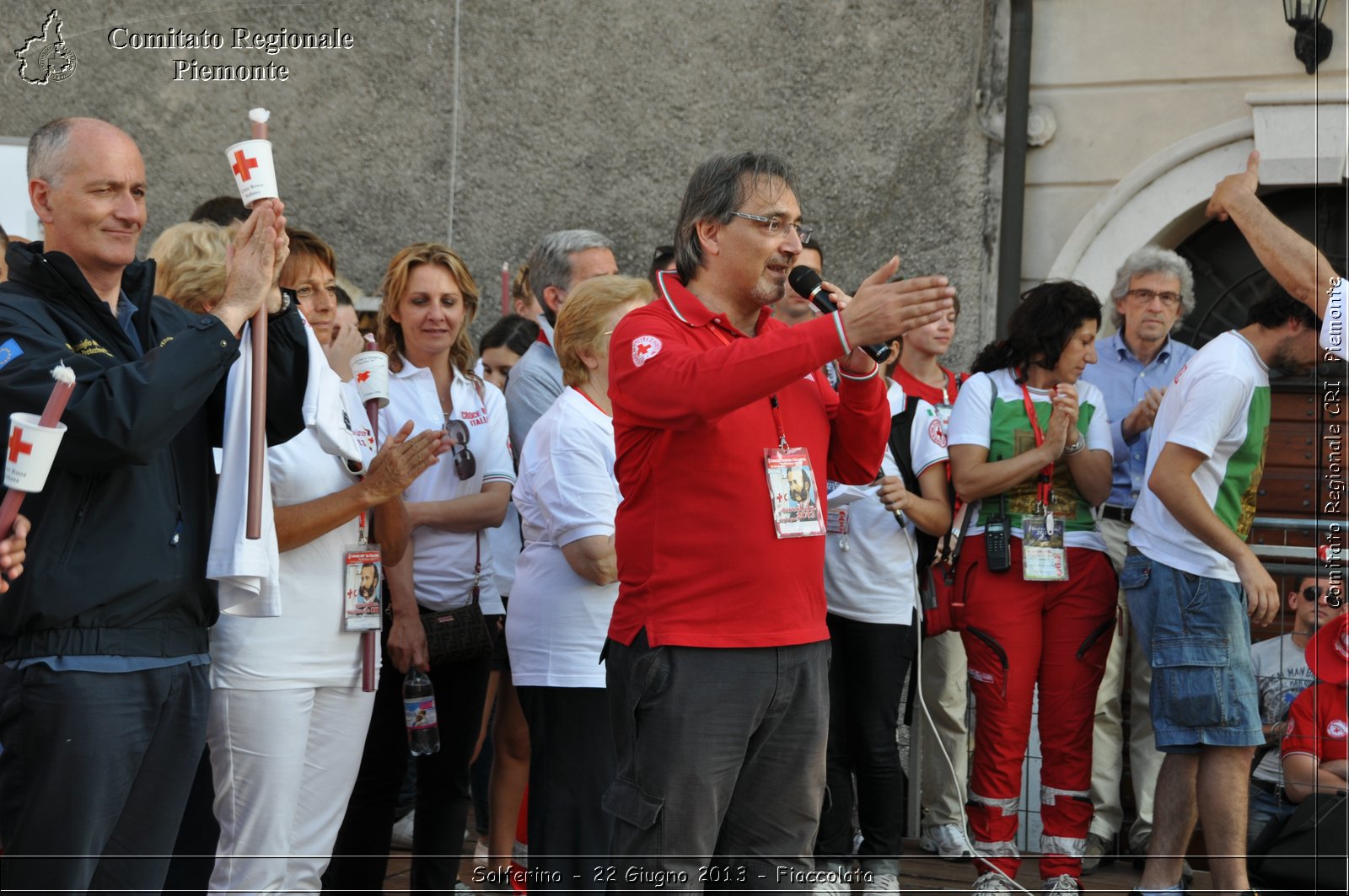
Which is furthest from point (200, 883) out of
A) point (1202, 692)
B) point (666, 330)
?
point (1202, 692)

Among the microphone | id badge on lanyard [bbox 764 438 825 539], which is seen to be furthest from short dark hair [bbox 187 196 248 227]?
id badge on lanyard [bbox 764 438 825 539]

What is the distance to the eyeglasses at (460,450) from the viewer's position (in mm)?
4445

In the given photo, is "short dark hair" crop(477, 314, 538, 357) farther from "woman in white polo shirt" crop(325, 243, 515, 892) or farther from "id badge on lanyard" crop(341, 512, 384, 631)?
"id badge on lanyard" crop(341, 512, 384, 631)

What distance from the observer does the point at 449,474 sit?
4.45 meters

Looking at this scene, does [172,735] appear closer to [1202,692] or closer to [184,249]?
[184,249]

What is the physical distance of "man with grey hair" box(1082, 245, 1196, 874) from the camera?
220 inches

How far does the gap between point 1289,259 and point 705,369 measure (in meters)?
2.33

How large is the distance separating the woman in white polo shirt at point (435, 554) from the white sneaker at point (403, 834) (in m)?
1.51

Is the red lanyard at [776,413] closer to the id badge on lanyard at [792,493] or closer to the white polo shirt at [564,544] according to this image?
the id badge on lanyard at [792,493]

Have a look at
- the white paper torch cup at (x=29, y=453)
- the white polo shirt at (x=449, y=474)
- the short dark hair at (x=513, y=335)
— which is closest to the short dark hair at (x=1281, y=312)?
the white polo shirt at (x=449, y=474)

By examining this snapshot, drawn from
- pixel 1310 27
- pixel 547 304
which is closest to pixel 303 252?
pixel 547 304

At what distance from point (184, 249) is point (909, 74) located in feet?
16.1

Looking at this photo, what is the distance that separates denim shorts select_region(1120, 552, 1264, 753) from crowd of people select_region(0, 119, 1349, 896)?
1 centimetres

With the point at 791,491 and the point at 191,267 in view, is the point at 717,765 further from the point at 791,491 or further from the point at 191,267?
the point at 191,267
